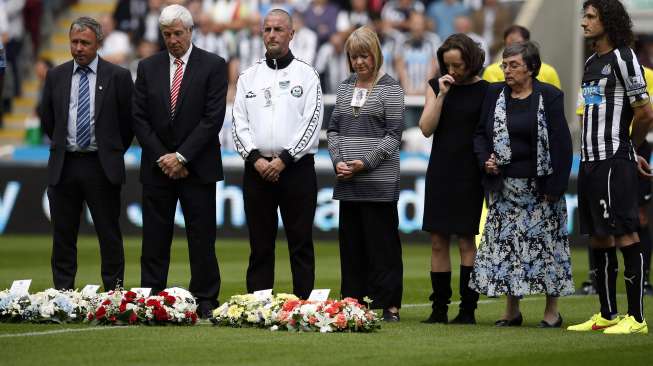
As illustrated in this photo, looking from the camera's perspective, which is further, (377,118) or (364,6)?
(364,6)

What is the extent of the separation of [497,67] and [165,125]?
10.8 feet

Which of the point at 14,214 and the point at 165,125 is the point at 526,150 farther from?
the point at 14,214

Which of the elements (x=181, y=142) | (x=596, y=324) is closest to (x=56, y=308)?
(x=181, y=142)

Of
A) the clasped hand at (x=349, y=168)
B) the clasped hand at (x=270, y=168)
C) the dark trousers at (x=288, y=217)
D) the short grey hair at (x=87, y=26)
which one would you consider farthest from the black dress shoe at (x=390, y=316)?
the short grey hair at (x=87, y=26)

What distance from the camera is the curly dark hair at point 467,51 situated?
10766 mm

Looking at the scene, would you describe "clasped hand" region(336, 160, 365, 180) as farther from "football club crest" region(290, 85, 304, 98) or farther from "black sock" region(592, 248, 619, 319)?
"black sock" region(592, 248, 619, 319)

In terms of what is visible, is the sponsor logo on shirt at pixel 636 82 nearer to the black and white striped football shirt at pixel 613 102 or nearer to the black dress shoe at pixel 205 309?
the black and white striped football shirt at pixel 613 102

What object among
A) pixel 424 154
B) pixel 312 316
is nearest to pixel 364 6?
pixel 424 154

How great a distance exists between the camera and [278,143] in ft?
36.6

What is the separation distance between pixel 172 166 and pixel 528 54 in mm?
2773

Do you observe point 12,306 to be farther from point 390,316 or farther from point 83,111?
point 390,316

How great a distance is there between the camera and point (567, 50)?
80.3ft

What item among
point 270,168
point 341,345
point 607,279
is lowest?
point 341,345

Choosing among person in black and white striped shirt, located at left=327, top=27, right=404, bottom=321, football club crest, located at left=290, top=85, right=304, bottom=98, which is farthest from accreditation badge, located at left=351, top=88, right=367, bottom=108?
football club crest, located at left=290, top=85, right=304, bottom=98
